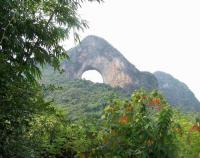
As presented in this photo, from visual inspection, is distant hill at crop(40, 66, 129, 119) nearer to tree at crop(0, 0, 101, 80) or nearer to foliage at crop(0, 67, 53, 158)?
tree at crop(0, 0, 101, 80)

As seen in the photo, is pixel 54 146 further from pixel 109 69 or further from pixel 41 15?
pixel 109 69

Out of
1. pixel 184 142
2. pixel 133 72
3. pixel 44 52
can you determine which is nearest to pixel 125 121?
pixel 184 142

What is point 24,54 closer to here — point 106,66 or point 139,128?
point 139,128

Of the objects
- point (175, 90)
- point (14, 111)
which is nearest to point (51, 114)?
point (14, 111)

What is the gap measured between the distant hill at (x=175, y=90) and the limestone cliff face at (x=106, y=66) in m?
21.4

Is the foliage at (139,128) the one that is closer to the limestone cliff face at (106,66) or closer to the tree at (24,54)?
the tree at (24,54)

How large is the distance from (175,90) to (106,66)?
3007cm

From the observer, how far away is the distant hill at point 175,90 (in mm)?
99312

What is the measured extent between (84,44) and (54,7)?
2948 inches

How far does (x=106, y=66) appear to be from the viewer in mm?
79562

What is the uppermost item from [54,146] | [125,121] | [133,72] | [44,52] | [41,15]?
[133,72]

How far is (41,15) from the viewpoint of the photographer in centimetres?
848

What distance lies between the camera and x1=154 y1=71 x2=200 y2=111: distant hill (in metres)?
99.3

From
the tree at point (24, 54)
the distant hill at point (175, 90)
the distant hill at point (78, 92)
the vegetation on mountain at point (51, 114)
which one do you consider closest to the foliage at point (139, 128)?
the vegetation on mountain at point (51, 114)
